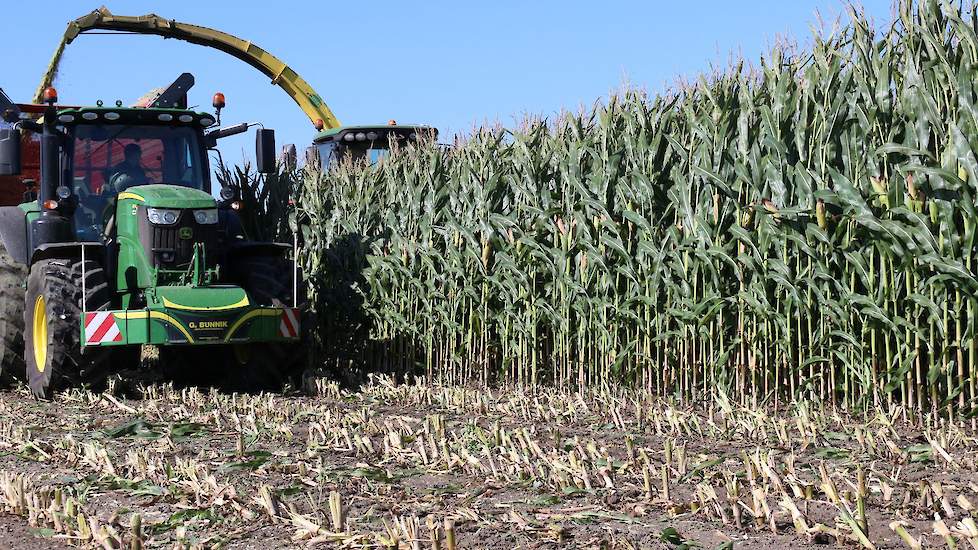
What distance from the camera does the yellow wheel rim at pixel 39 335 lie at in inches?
340

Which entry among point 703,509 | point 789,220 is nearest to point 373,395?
point 789,220

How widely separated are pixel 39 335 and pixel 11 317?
0.59 m

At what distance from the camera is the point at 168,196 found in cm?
877

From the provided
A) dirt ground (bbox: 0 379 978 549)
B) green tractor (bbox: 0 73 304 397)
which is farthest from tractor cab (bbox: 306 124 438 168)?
dirt ground (bbox: 0 379 978 549)

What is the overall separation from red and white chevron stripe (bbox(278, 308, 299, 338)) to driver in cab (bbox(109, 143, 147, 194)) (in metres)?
1.61

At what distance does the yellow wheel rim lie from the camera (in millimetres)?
8648

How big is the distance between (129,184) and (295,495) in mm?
4864

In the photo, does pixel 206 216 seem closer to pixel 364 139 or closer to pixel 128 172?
pixel 128 172

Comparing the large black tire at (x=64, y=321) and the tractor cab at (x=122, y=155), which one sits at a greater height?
the tractor cab at (x=122, y=155)

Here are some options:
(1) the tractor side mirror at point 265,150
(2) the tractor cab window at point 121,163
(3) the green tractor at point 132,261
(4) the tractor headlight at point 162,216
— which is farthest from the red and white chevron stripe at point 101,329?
(1) the tractor side mirror at point 265,150

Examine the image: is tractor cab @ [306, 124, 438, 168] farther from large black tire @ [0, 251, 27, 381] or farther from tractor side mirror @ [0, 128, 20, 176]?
tractor side mirror @ [0, 128, 20, 176]

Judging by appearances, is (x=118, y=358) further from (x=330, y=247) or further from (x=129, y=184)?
(x=330, y=247)

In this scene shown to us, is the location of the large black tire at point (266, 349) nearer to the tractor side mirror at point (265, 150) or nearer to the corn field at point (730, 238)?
the tractor side mirror at point (265, 150)

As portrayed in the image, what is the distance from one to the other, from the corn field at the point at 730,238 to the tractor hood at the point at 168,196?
1.88 m
